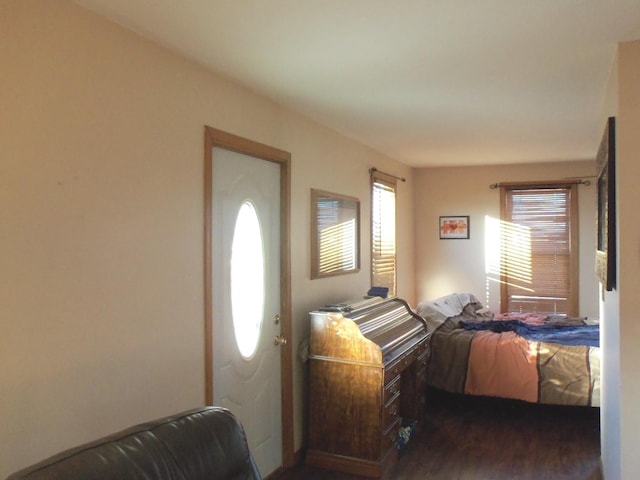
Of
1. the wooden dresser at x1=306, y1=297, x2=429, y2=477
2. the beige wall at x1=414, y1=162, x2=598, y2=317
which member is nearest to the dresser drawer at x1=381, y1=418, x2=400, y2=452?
the wooden dresser at x1=306, y1=297, x2=429, y2=477

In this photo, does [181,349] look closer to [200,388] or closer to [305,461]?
[200,388]

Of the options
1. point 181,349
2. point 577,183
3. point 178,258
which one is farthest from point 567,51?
point 577,183

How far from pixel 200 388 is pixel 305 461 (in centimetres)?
132

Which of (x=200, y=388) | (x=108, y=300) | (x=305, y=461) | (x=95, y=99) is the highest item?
(x=95, y=99)

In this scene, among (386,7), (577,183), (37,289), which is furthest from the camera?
(577,183)

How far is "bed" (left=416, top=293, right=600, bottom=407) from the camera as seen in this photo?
4.27 metres

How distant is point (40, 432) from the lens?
6.13ft

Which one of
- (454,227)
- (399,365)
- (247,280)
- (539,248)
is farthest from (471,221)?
(247,280)

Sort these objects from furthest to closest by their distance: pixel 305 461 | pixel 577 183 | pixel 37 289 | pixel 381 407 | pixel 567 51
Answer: pixel 577 183, pixel 305 461, pixel 381 407, pixel 567 51, pixel 37 289

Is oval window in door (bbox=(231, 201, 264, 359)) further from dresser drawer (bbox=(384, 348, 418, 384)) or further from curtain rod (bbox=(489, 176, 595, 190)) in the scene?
curtain rod (bbox=(489, 176, 595, 190))

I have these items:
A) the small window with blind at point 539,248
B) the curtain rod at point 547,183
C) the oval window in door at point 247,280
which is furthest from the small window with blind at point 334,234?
the small window with blind at point 539,248

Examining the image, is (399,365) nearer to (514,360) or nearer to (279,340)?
(279,340)

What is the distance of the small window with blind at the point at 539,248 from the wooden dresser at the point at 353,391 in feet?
10.8

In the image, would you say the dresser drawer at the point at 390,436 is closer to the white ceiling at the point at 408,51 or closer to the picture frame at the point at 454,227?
the white ceiling at the point at 408,51
